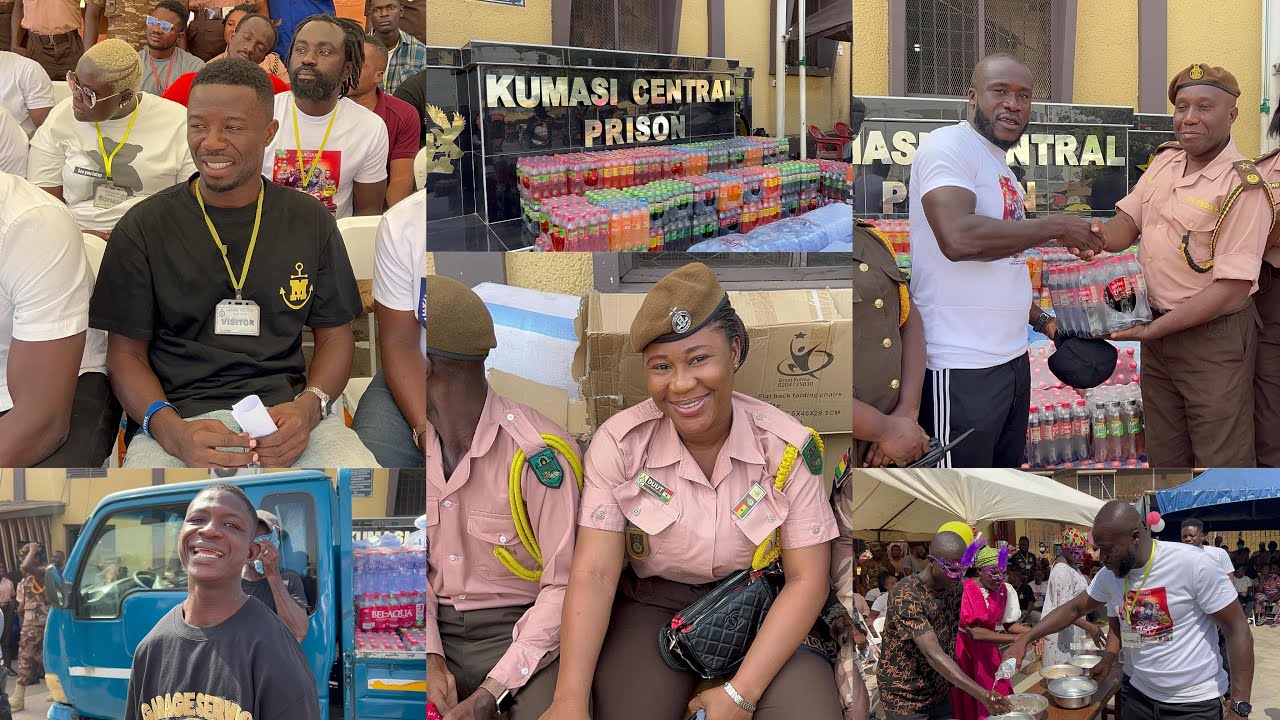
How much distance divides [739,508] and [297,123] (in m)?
1.64

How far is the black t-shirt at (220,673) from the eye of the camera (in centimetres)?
317

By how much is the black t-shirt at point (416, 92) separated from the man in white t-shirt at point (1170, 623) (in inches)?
91.5

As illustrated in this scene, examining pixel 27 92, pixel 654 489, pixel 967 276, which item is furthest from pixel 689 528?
pixel 27 92

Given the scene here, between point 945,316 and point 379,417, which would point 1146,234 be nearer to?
point 945,316

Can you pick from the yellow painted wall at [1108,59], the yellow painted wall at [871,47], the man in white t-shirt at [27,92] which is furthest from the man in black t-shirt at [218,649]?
the yellow painted wall at [1108,59]

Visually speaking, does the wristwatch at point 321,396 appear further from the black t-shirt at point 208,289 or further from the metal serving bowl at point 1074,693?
the metal serving bowl at point 1074,693

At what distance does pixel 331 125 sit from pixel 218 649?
1.53m

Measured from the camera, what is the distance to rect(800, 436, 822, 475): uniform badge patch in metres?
3.08

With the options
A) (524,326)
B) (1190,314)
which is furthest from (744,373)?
(1190,314)

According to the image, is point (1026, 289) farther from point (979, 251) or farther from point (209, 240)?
point (209, 240)

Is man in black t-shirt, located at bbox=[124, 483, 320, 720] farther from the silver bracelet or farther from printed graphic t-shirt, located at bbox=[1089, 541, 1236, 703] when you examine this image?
printed graphic t-shirt, located at bbox=[1089, 541, 1236, 703]

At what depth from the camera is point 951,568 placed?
336cm

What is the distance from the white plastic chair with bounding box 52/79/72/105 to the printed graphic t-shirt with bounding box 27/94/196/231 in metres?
0.02

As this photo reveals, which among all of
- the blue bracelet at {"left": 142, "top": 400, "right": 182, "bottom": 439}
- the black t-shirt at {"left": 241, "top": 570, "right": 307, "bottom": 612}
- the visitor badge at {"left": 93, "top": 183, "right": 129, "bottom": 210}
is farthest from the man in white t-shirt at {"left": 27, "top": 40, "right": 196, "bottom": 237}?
the black t-shirt at {"left": 241, "top": 570, "right": 307, "bottom": 612}
